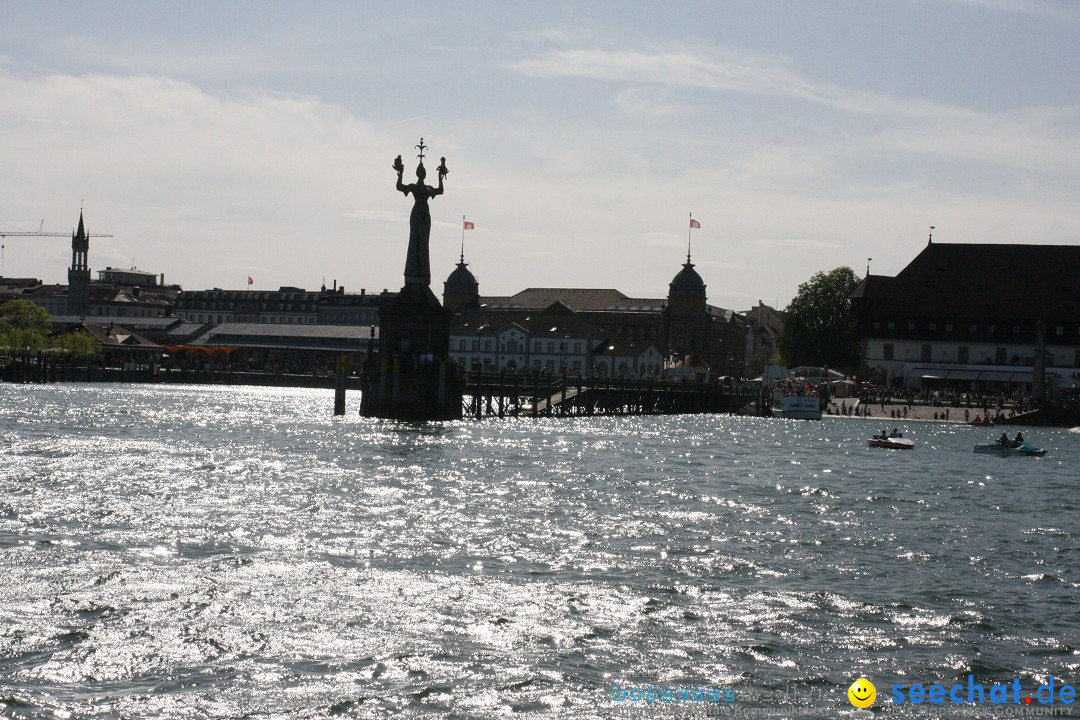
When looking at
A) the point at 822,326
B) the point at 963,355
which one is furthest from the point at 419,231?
the point at 822,326

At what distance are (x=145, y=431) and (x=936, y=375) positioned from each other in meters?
84.0

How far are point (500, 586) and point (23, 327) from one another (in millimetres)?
153090

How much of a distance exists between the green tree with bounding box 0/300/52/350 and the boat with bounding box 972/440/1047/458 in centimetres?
11648

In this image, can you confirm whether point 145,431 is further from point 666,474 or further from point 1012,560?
point 1012,560

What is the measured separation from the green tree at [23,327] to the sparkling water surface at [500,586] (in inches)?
4516

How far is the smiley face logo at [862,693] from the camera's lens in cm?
1809

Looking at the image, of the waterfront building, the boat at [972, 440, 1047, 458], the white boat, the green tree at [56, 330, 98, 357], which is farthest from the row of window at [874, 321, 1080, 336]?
the green tree at [56, 330, 98, 357]

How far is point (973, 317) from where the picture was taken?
130500 mm

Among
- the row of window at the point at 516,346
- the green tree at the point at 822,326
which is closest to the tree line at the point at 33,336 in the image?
the row of window at the point at 516,346

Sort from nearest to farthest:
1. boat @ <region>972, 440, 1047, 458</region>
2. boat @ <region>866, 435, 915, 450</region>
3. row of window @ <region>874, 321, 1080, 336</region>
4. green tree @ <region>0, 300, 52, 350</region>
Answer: boat @ <region>972, 440, 1047, 458</region>
boat @ <region>866, 435, 915, 450</region>
row of window @ <region>874, 321, 1080, 336</region>
green tree @ <region>0, 300, 52, 350</region>

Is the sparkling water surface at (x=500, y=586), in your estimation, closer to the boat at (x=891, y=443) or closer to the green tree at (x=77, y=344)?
the boat at (x=891, y=443)

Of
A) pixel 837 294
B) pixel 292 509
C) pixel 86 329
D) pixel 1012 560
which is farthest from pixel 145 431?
pixel 86 329

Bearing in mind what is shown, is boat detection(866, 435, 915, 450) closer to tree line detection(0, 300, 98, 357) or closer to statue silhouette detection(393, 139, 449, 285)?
statue silhouette detection(393, 139, 449, 285)

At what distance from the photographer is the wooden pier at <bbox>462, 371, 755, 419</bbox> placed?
3821 inches
